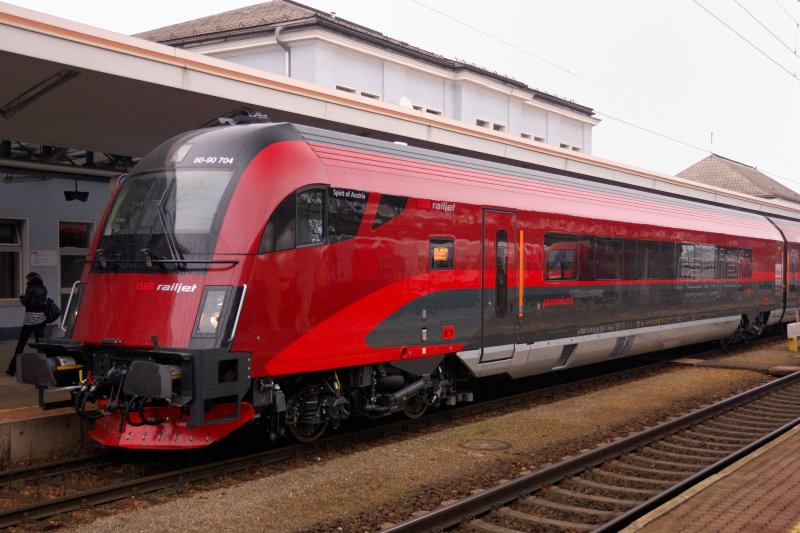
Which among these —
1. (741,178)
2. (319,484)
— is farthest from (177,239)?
(741,178)

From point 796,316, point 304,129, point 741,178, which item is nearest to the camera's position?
point 304,129

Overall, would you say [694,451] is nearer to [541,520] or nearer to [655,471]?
[655,471]

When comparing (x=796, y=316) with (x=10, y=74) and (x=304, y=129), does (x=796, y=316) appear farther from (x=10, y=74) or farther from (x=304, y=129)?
(x=10, y=74)

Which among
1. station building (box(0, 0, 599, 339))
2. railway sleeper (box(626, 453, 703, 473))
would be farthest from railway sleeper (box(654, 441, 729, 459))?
station building (box(0, 0, 599, 339))

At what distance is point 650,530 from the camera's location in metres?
5.48

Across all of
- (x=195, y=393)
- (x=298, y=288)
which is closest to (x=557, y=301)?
(x=298, y=288)

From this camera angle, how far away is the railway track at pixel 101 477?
6465 mm

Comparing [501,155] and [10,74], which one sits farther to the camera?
[501,155]

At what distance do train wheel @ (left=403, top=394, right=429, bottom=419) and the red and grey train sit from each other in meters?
0.03

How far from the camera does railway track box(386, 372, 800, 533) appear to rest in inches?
247

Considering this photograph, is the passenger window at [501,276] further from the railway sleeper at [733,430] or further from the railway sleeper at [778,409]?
the railway sleeper at [778,409]

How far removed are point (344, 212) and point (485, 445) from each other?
3055 millimetres

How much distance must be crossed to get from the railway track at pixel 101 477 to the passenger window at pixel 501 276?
78.5 inches

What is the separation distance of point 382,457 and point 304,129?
3.47 metres
